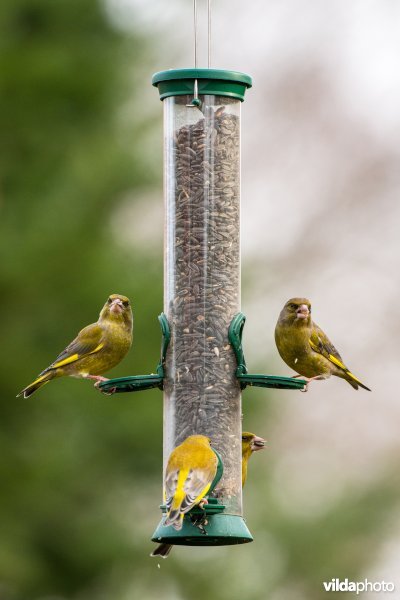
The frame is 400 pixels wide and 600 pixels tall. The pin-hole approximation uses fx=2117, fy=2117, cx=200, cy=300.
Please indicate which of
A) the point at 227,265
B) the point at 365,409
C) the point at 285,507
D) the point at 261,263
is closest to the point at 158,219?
the point at 261,263

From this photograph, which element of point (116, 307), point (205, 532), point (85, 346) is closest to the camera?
point (205, 532)

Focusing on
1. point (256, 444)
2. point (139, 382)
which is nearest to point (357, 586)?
point (256, 444)

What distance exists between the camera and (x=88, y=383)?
27.5 m

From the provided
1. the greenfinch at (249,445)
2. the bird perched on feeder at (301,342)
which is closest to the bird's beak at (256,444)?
the greenfinch at (249,445)

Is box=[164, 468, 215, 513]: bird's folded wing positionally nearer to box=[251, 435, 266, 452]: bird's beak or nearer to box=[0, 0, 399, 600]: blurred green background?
box=[251, 435, 266, 452]: bird's beak

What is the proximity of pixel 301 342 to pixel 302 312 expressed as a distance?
278 millimetres

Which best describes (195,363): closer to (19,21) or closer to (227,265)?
(227,265)

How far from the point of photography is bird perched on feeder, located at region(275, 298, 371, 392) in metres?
16.1

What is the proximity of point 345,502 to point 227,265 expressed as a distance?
13678 millimetres

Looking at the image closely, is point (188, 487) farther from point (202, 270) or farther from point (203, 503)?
point (202, 270)

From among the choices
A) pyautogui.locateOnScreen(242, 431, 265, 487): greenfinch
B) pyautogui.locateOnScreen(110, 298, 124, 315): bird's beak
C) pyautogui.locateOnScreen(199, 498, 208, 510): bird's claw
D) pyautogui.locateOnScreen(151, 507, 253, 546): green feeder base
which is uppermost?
pyautogui.locateOnScreen(110, 298, 124, 315): bird's beak

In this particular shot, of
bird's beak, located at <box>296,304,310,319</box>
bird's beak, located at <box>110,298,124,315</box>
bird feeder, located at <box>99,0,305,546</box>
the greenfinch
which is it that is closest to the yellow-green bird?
bird's beak, located at <box>110,298,124,315</box>

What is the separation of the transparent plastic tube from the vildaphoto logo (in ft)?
38.4

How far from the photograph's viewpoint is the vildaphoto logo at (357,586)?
27.0 meters
